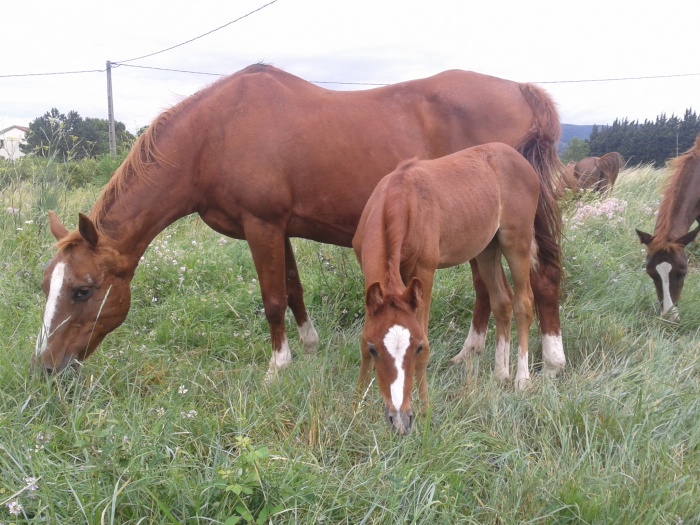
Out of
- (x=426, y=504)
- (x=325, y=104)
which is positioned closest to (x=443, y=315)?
(x=325, y=104)

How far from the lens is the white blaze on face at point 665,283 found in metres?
5.01

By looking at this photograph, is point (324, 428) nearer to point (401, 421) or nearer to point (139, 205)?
point (401, 421)

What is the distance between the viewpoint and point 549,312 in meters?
4.21

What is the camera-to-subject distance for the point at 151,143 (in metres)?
3.97

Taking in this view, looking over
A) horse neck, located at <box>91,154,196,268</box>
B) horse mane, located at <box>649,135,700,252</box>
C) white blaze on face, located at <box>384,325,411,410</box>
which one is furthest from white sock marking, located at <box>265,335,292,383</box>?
horse mane, located at <box>649,135,700,252</box>

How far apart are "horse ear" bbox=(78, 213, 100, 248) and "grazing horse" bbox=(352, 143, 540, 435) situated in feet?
5.12

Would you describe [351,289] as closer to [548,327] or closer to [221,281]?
[221,281]

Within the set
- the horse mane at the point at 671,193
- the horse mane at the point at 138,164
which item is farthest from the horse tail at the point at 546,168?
the horse mane at the point at 138,164

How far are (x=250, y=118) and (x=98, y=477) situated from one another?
2.55 meters

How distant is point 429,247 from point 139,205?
1919 mm

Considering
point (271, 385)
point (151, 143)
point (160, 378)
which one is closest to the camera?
point (271, 385)

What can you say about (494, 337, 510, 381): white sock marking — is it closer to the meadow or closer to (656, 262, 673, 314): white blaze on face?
the meadow

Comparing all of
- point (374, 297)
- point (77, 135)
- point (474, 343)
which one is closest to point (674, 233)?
point (474, 343)

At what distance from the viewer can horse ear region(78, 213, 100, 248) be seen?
3.43m
